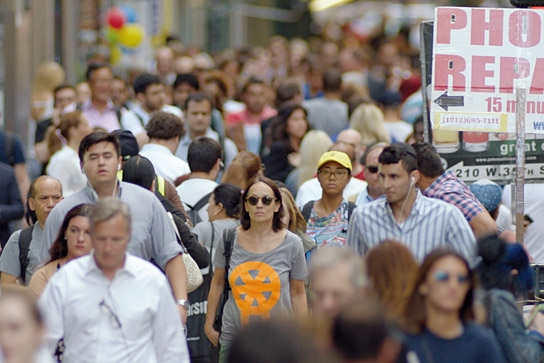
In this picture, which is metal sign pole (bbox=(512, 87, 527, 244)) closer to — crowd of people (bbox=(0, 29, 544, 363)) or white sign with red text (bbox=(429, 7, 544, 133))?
white sign with red text (bbox=(429, 7, 544, 133))

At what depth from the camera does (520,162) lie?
862cm

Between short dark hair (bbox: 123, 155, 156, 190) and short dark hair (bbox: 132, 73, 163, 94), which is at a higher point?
short dark hair (bbox: 132, 73, 163, 94)

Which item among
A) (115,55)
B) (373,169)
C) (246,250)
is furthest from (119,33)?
(246,250)

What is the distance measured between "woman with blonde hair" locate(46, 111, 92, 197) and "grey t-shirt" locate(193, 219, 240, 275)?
2047mm

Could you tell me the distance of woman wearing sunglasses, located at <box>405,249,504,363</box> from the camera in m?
5.75

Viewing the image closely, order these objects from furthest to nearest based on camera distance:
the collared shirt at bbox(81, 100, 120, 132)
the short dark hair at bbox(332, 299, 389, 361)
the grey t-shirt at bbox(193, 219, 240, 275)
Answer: the collared shirt at bbox(81, 100, 120, 132)
the grey t-shirt at bbox(193, 219, 240, 275)
the short dark hair at bbox(332, 299, 389, 361)

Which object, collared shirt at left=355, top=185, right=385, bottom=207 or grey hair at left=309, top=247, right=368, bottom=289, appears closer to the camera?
grey hair at left=309, top=247, right=368, bottom=289

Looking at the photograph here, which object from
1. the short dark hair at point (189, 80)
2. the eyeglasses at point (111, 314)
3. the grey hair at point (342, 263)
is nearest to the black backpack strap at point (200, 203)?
the eyeglasses at point (111, 314)

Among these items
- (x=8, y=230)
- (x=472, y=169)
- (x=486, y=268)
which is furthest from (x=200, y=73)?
(x=486, y=268)

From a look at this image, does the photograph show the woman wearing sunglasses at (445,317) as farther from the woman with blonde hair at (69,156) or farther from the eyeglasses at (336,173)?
the woman with blonde hair at (69,156)

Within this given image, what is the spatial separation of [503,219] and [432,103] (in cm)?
171

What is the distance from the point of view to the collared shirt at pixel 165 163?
10.5 meters

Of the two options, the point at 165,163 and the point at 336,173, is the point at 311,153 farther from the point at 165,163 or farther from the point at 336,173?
the point at 336,173

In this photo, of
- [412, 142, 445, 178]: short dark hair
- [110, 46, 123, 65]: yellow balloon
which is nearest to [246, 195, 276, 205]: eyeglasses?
[412, 142, 445, 178]: short dark hair
